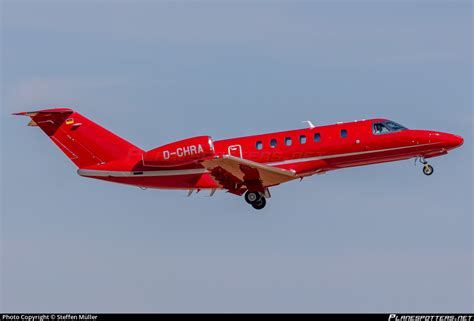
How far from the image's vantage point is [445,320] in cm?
1703

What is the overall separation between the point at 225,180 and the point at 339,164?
426 cm

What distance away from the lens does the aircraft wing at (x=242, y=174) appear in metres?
24.9

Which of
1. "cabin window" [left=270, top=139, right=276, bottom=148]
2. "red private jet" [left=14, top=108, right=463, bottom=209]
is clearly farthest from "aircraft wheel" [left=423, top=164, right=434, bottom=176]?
"cabin window" [left=270, top=139, right=276, bottom=148]

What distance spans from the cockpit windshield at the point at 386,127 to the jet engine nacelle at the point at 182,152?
20.5ft

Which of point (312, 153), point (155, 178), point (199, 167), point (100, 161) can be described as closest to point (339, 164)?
point (312, 153)

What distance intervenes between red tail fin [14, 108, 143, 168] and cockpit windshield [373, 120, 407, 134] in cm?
905

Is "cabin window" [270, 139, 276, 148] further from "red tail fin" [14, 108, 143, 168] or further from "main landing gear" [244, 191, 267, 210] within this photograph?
"red tail fin" [14, 108, 143, 168]

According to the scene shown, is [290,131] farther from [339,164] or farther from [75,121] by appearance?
[75,121]

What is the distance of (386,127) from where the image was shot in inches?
1057

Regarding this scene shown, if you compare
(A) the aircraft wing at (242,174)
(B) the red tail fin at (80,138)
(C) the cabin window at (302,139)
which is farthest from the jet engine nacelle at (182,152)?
(C) the cabin window at (302,139)

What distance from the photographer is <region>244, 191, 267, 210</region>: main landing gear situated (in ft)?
87.0

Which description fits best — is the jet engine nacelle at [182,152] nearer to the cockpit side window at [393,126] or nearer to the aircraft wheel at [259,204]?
the aircraft wheel at [259,204]

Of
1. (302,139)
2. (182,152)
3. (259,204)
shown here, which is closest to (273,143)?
(302,139)

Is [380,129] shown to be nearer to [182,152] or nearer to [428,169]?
[428,169]
